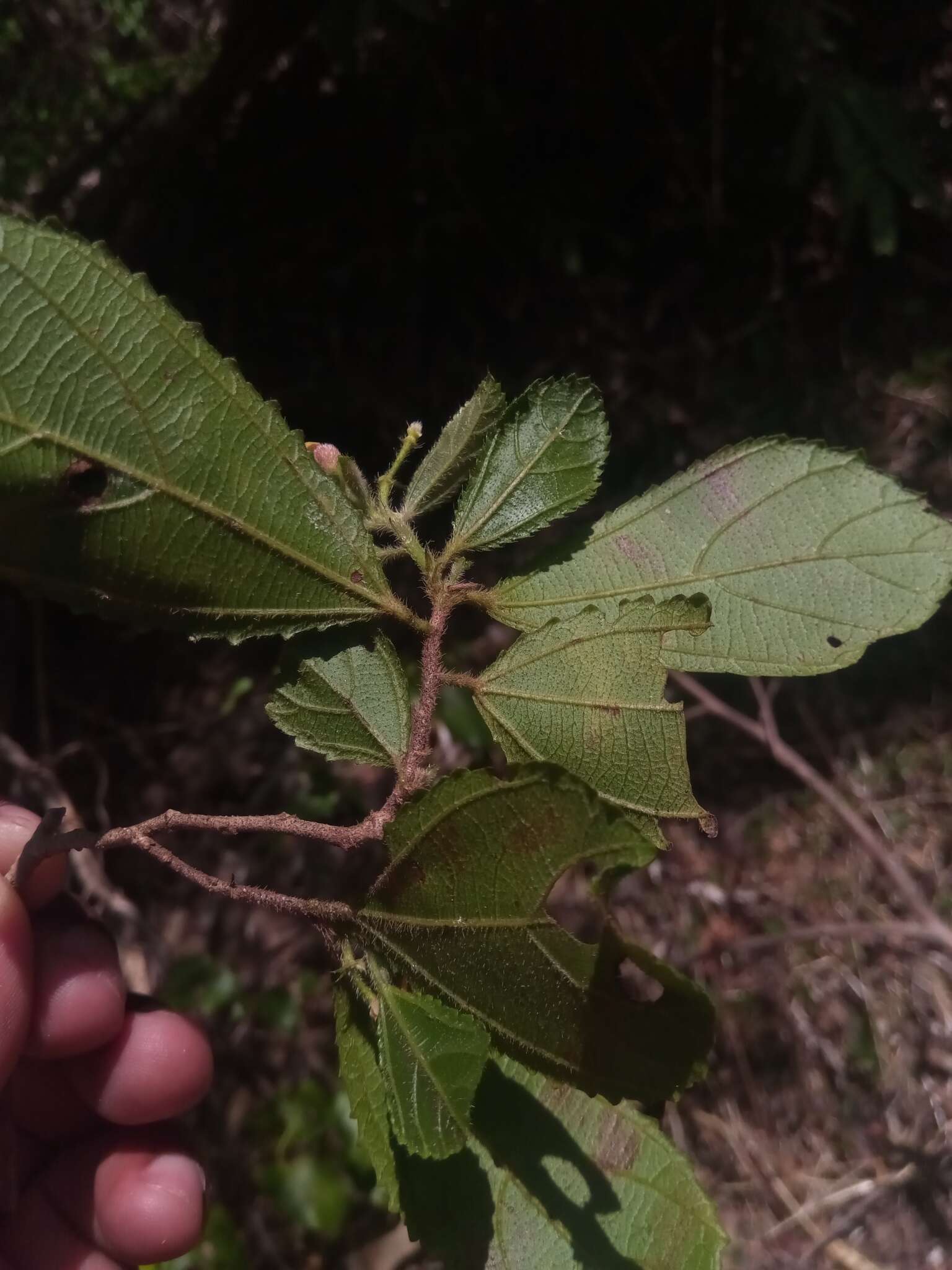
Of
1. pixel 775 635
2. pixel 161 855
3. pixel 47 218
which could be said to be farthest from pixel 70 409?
pixel 775 635

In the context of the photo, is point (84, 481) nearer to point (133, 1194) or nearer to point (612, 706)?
point (612, 706)

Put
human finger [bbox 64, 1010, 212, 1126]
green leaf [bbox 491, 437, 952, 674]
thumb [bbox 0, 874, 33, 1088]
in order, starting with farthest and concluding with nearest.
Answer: human finger [bbox 64, 1010, 212, 1126] → thumb [bbox 0, 874, 33, 1088] → green leaf [bbox 491, 437, 952, 674]

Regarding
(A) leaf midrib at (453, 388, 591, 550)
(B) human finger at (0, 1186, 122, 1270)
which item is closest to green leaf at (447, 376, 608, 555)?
(A) leaf midrib at (453, 388, 591, 550)

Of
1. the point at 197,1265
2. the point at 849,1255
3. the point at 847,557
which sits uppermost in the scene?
the point at 847,557

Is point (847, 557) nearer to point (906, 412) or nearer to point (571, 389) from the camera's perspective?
point (571, 389)

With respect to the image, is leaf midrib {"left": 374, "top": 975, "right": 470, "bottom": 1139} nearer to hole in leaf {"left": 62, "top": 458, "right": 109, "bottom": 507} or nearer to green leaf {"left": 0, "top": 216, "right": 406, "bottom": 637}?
green leaf {"left": 0, "top": 216, "right": 406, "bottom": 637}

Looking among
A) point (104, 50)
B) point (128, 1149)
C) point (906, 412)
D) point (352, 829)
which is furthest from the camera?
point (906, 412)
